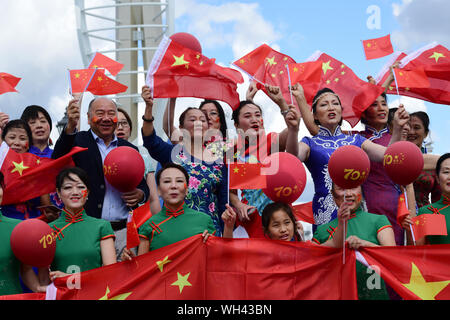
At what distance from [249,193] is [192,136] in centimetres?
79

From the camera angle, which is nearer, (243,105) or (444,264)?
(444,264)

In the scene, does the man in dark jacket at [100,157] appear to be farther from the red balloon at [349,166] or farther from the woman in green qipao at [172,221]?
the red balloon at [349,166]

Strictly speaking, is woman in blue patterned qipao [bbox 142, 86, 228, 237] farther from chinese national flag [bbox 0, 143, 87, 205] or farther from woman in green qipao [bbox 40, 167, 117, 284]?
woman in green qipao [bbox 40, 167, 117, 284]

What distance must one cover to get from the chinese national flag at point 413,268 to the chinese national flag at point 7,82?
14.7 feet

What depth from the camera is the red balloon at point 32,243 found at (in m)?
4.22

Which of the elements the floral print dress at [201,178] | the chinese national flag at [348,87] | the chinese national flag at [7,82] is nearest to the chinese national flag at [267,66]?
the chinese national flag at [348,87]

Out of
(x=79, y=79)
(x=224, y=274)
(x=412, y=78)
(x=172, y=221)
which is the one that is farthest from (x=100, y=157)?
(x=412, y=78)

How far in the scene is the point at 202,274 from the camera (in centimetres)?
445

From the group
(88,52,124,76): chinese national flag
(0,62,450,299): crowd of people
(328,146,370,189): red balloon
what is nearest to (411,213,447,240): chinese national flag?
(0,62,450,299): crowd of people

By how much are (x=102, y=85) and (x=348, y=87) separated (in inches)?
103

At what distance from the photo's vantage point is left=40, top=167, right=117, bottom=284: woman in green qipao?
14.9ft

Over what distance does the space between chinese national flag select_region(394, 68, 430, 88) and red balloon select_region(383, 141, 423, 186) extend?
1.65m
